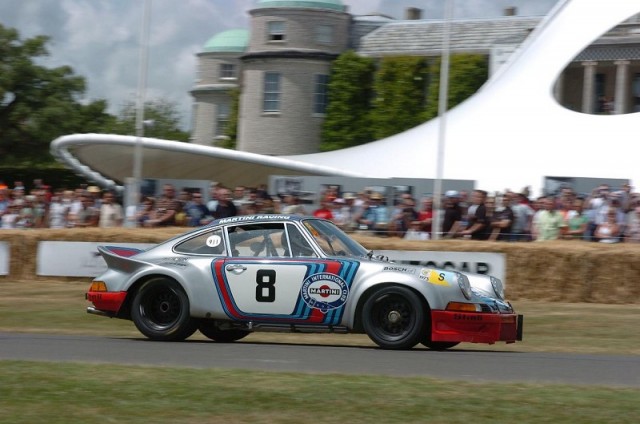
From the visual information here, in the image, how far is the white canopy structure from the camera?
25.1 m

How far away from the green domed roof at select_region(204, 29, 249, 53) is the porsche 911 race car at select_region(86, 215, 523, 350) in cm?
5594

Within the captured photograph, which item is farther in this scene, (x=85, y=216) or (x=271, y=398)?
(x=85, y=216)

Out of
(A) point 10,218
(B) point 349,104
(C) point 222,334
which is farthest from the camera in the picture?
(B) point 349,104

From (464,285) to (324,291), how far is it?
130 cm

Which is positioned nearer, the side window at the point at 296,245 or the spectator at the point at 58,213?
the side window at the point at 296,245

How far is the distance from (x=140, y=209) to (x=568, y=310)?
894 centimetres

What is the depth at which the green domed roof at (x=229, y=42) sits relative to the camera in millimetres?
66312

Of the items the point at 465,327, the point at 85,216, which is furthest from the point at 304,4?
the point at 465,327

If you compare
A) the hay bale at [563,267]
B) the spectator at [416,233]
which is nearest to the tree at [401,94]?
the spectator at [416,233]

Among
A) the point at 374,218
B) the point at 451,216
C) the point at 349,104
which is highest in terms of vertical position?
the point at 349,104

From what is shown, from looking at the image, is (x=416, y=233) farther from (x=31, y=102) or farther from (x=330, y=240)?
(x=31, y=102)

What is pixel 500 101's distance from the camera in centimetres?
2773

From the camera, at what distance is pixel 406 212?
60.8 feet

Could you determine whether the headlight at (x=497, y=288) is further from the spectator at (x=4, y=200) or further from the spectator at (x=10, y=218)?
the spectator at (x=4, y=200)
